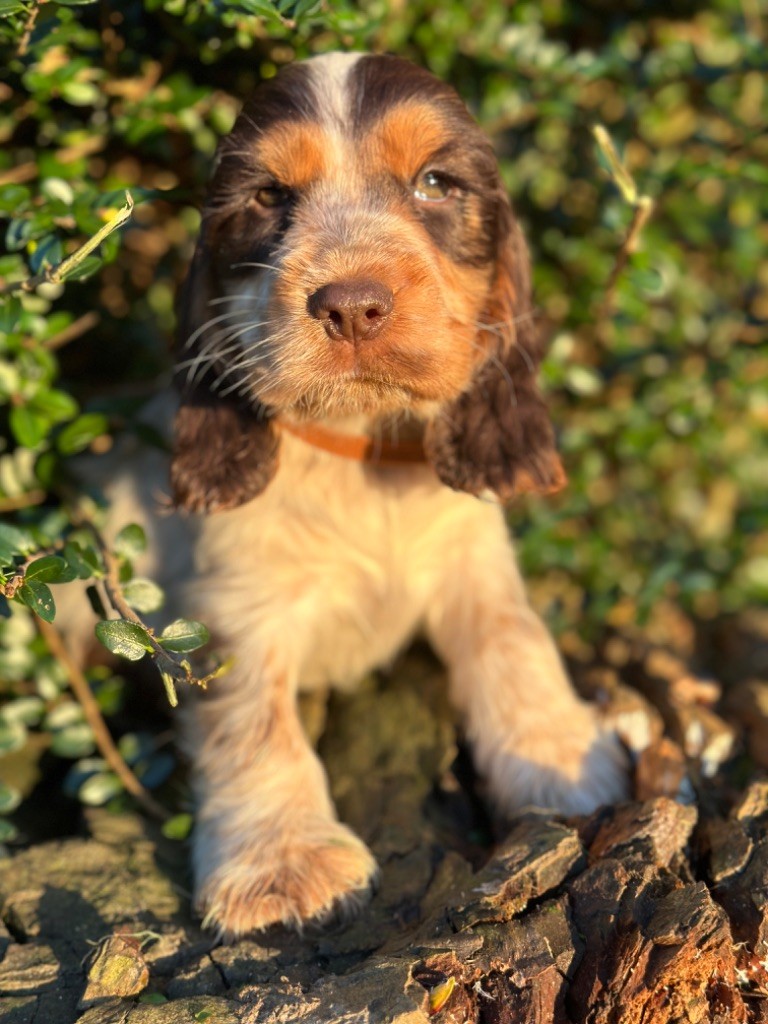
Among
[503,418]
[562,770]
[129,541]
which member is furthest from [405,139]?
[562,770]

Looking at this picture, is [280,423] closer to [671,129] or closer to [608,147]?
[608,147]

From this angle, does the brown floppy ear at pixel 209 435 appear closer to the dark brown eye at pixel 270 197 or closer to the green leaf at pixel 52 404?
the dark brown eye at pixel 270 197

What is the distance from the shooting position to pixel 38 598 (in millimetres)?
2729

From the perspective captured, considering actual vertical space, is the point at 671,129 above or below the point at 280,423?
above

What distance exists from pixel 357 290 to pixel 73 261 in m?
0.77

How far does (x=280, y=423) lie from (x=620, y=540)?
7.54 feet

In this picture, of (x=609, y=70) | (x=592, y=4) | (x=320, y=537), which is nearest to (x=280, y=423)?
(x=320, y=537)

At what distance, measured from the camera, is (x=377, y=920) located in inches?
117

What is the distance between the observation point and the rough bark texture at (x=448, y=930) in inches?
95.2

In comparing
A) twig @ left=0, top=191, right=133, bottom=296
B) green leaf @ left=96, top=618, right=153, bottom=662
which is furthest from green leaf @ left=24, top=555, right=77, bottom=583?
twig @ left=0, top=191, right=133, bottom=296

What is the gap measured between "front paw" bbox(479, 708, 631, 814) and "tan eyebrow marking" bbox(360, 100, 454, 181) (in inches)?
73.9

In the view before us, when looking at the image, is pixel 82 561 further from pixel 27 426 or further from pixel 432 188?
pixel 432 188

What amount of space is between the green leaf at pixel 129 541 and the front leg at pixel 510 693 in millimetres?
1164

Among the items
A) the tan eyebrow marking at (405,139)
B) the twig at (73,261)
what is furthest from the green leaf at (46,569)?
the tan eyebrow marking at (405,139)
